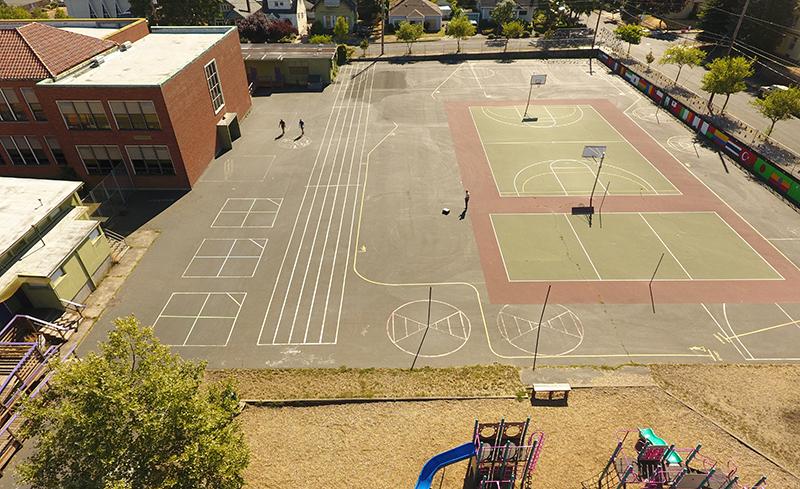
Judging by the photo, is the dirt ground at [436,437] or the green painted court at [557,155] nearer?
the dirt ground at [436,437]

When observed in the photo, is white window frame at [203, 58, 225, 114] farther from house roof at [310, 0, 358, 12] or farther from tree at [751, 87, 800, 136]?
tree at [751, 87, 800, 136]

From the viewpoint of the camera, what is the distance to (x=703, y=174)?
42781 mm

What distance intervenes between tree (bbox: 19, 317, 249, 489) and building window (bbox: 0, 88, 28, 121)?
33.9 metres

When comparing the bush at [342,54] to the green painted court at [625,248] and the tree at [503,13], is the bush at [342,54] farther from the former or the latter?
the green painted court at [625,248]

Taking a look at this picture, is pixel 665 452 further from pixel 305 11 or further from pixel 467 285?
pixel 305 11

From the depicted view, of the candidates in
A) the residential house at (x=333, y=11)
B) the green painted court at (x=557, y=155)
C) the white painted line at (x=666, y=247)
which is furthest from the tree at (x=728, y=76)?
the residential house at (x=333, y=11)

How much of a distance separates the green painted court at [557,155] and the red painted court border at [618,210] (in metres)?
1.06

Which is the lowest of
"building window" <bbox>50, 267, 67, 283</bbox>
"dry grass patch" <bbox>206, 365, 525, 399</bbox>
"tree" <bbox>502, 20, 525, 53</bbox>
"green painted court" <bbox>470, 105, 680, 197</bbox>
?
"dry grass patch" <bbox>206, 365, 525, 399</bbox>

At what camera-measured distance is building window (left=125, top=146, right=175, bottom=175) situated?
3878 cm

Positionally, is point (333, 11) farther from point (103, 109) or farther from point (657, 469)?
point (657, 469)

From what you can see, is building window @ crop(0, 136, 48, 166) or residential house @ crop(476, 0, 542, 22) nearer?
building window @ crop(0, 136, 48, 166)

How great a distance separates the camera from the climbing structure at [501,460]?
1912cm

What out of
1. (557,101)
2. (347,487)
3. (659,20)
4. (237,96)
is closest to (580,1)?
(659,20)

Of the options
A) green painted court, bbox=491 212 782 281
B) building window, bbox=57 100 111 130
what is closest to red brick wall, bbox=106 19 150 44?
building window, bbox=57 100 111 130
